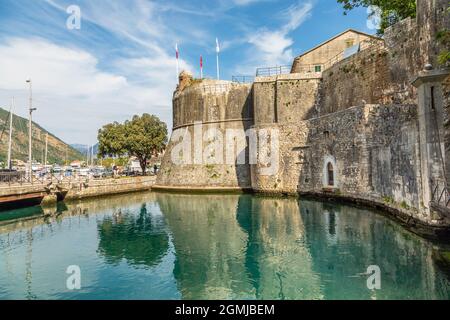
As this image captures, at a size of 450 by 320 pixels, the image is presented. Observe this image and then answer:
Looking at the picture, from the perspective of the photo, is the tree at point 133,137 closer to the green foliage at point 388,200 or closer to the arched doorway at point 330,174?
the arched doorway at point 330,174

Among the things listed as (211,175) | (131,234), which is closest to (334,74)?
(211,175)

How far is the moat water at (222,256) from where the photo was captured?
8023mm

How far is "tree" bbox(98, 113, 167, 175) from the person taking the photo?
122 ft

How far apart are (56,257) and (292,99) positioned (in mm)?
22506

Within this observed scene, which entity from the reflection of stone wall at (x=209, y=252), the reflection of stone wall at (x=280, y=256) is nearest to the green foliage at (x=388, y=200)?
the reflection of stone wall at (x=280, y=256)

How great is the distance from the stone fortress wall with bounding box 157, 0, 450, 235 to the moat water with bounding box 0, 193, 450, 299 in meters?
2.15

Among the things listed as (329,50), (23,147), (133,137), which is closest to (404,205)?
(329,50)

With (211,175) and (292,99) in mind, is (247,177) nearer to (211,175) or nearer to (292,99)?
(211,175)

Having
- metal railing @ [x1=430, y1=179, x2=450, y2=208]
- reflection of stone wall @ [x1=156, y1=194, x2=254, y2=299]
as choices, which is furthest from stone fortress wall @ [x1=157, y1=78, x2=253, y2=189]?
metal railing @ [x1=430, y1=179, x2=450, y2=208]

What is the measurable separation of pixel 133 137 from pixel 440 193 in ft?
107
